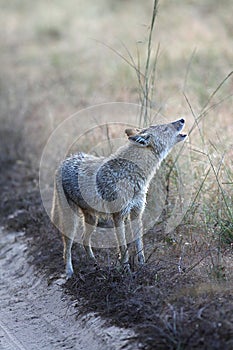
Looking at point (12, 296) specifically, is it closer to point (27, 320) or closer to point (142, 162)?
point (27, 320)

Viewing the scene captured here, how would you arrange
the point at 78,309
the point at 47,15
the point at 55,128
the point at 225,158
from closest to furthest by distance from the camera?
1. the point at 78,309
2. the point at 225,158
3. the point at 55,128
4. the point at 47,15

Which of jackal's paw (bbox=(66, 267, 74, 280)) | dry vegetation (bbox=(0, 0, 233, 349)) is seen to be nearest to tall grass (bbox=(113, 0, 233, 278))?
dry vegetation (bbox=(0, 0, 233, 349))

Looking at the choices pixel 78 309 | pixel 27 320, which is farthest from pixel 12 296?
pixel 78 309

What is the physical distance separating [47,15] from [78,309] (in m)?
15.9

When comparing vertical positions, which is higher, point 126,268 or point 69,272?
point 126,268

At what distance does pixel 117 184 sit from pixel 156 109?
1.98 m

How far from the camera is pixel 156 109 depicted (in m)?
8.78

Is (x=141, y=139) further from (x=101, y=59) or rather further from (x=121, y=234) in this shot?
(x=101, y=59)

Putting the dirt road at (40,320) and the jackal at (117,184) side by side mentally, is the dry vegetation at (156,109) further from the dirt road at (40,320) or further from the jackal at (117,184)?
the jackal at (117,184)

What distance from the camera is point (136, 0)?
69.2ft

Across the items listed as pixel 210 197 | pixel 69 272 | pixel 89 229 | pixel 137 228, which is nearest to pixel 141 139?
pixel 137 228

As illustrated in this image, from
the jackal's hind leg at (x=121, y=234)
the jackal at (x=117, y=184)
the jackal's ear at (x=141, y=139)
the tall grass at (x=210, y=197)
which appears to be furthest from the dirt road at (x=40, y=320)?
the jackal's ear at (x=141, y=139)

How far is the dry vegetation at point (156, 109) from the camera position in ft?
19.6

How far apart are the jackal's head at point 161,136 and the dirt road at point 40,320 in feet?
5.72
